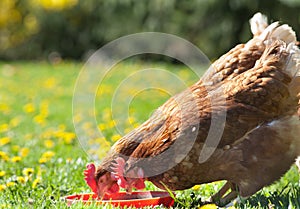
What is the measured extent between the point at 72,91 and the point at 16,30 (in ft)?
18.5

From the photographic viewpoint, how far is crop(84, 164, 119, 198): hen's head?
376 centimetres

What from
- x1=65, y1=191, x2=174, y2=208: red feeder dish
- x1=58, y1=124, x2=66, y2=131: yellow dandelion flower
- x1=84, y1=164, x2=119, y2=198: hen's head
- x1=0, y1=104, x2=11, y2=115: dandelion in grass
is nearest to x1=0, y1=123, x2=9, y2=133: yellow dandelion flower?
x1=58, y1=124, x2=66, y2=131: yellow dandelion flower

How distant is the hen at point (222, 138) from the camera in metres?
3.68

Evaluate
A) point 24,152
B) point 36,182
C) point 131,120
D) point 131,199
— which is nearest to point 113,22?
point 131,120

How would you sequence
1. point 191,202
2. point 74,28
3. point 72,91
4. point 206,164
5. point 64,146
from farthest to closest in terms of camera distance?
point 74,28
point 72,91
point 64,146
point 191,202
point 206,164

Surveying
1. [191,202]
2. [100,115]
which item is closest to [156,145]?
[191,202]

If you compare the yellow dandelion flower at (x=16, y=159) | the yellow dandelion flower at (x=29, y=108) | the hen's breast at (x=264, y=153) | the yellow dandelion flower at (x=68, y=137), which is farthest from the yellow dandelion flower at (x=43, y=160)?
the yellow dandelion flower at (x=29, y=108)

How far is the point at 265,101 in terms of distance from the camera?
12.5 feet

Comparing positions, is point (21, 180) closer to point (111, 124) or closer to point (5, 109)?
point (111, 124)

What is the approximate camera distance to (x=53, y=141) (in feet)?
20.0

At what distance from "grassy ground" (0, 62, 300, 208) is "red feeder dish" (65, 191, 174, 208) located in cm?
8

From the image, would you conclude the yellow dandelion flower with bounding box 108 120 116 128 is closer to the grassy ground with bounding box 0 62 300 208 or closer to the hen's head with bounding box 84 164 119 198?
the grassy ground with bounding box 0 62 300 208

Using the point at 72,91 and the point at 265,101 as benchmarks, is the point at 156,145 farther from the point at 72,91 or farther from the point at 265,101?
the point at 72,91

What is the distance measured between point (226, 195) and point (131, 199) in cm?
61
